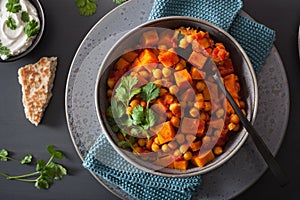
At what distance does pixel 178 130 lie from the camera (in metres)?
1.98

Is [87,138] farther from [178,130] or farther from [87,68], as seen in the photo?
[178,130]

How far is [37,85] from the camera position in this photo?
238 cm

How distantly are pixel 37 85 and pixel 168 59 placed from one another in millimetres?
745

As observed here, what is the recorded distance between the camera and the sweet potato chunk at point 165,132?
1962 millimetres

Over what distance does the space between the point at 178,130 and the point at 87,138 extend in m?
0.45

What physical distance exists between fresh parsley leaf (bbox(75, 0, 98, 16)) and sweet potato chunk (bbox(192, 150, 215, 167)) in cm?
89

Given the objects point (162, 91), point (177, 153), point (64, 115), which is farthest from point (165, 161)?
point (64, 115)

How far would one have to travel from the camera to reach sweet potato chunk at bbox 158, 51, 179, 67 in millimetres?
1988

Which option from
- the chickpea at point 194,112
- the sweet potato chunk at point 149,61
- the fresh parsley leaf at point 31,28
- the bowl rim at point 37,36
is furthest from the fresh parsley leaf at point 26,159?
the chickpea at point 194,112

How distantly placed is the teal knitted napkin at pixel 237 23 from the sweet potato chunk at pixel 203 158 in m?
0.42

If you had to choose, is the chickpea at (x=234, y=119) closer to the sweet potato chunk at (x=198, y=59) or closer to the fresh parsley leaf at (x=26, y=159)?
the sweet potato chunk at (x=198, y=59)

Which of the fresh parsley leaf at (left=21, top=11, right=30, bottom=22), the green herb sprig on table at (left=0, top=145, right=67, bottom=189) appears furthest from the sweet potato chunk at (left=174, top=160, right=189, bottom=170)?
the fresh parsley leaf at (left=21, top=11, right=30, bottom=22)

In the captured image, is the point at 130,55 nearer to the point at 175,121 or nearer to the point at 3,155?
the point at 175,121

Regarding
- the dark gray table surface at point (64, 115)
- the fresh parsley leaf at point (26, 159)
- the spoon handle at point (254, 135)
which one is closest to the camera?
the spoon handle at point (254, 135)
